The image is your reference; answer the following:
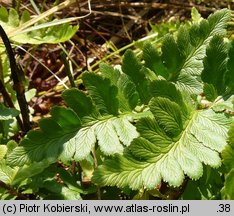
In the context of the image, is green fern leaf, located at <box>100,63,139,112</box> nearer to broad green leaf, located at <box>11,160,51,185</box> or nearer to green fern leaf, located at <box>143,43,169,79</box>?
green fern leaf, located at <box>143,43,169,79</box>

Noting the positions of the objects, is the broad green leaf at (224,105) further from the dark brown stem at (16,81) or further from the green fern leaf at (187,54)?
the dark brown stem at (16,81)

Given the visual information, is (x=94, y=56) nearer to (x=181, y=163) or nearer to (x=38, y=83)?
(x=38, y=83)

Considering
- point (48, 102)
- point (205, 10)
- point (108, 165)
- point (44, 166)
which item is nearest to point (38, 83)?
point (48, 102)

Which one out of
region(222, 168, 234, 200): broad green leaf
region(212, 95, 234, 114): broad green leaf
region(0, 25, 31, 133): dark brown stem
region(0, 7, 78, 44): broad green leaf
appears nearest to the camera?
region(222, 168, 234, 200): broad green leaf

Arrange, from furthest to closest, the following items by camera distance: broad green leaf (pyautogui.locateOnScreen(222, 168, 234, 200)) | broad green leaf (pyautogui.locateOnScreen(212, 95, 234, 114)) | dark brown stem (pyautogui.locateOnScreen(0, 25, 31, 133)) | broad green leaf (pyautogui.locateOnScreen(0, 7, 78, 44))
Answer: broad green leaf (pyautogui.locateOnScreen(0, 7, 78, 44)) → dark brown stem (pyautogui.locateOnScreen(0, 25, 31, 133)) → broad green leaf (pyautogui.locateOnScreen(212, 95, 234, 114)) → broad green leaf (pyautogui.locateOnScreen(222, 168, 234, 200))

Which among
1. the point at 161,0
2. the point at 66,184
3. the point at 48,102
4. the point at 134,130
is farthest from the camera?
the point at 161,0

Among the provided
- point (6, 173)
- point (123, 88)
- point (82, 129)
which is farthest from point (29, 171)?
point (123, 88)

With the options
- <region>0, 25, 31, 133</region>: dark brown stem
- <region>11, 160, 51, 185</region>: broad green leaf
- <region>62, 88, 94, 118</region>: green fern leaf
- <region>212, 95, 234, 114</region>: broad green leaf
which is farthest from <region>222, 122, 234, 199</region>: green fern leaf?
<region>0, 25, 31, 133</region>: dark brown stem

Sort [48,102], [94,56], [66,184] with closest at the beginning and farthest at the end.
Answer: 1. [66,184]
2. [48,102]
3. [94,56]
